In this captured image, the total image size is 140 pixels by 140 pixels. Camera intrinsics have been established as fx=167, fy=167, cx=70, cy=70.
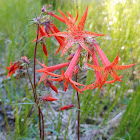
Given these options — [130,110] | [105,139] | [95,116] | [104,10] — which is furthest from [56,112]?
[104,10]

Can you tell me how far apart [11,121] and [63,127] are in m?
0.71

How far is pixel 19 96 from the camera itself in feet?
8.23

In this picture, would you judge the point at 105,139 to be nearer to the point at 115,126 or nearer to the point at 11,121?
the point at 115,126

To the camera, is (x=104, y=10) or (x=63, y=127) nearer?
(x=63, y=127)

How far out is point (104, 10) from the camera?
8.91ft

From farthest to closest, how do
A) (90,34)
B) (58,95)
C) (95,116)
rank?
(58,95), (95,116), (90,34)

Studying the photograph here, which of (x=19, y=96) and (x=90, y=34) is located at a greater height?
(x=90, y=34)

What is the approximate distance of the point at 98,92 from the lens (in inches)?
80.7

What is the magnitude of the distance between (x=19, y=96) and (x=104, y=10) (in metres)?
1.92

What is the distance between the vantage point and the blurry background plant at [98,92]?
206cm

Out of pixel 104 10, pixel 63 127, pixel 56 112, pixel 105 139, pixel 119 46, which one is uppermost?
pixel 104 10

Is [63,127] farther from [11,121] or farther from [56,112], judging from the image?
[11,121]

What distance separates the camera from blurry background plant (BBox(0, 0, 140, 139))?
2.06 metres

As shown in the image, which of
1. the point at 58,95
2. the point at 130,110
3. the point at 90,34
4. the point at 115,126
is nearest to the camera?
the point at 90,34
